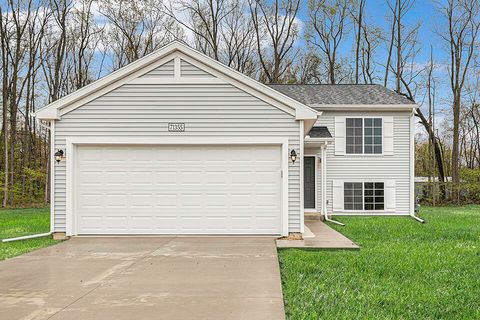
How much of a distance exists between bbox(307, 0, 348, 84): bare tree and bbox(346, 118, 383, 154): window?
445 inches

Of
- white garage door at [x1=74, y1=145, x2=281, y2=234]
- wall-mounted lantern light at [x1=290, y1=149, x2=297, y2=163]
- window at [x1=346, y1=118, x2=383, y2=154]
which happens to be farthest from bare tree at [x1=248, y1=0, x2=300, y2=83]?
wall-mounted lantern light at [x1=290, y1=149, x2=297, y2=163]

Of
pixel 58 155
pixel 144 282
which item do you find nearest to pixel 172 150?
pixel 58 155

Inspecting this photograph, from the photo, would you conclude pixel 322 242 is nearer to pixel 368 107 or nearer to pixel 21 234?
pixel 21 234

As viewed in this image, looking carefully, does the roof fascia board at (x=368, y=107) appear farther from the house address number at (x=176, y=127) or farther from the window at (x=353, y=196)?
the house address number at (x=176, y=127)

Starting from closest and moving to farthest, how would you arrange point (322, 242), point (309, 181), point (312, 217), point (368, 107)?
point (322, 242)
point (312, 217)
point (309, 181)
point (368, 107)

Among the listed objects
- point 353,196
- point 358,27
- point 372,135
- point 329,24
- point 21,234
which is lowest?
point 21,234

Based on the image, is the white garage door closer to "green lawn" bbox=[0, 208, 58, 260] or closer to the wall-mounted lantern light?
the wall-mounted lantern light

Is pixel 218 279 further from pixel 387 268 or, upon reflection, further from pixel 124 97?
pixel 124 97

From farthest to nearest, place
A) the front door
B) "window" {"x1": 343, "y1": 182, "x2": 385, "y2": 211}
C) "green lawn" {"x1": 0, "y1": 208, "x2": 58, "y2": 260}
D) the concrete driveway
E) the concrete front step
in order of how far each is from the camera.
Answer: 1. "window" {"x1": 343, "y1": 182, "x2": 385, "y2": 211}
2. the front door
3. the concrete front step
4. "green lawn" {"x1": 0, "y1": 208, "x2": 58, "y2": 260}
5. the concrete driveway

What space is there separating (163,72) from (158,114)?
993 millimetres

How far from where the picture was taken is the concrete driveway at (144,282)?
4957mm

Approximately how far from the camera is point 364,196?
17.7m

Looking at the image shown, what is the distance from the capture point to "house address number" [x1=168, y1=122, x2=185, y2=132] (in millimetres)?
10766

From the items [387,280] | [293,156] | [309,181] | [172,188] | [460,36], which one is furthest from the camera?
[460,36]
